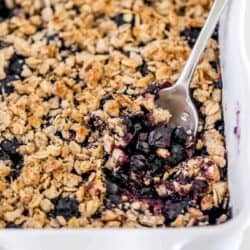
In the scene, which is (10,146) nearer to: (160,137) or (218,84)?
(160,137)

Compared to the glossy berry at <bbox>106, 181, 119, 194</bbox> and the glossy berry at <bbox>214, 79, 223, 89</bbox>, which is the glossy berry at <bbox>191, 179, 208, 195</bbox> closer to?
the glossy berry at <bbox>106, 181, 119, 194</bbox>

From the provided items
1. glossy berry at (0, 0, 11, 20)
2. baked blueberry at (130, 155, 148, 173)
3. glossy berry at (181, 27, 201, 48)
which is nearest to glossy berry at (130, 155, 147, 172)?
baked blueberry at (130, 155, 148, 173)

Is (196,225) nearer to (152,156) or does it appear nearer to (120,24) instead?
(152,156)

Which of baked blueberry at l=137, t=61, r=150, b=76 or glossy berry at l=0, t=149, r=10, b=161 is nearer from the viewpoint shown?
glossy berry at l=0, t=149, r=10, b=161

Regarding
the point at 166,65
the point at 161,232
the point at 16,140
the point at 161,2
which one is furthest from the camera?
the point at 161,2

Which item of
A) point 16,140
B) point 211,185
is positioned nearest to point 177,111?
point 211,185

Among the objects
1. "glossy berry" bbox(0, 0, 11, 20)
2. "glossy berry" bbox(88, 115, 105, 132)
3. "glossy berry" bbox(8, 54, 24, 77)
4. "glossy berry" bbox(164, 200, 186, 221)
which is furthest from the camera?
"glossy berry" bbox(0, 0, 11, 20)

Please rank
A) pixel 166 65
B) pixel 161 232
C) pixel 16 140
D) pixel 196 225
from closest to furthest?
1. pixel 161 232
2. pixel 196 225
3. pixel 16 140
4. pixel 166 65
